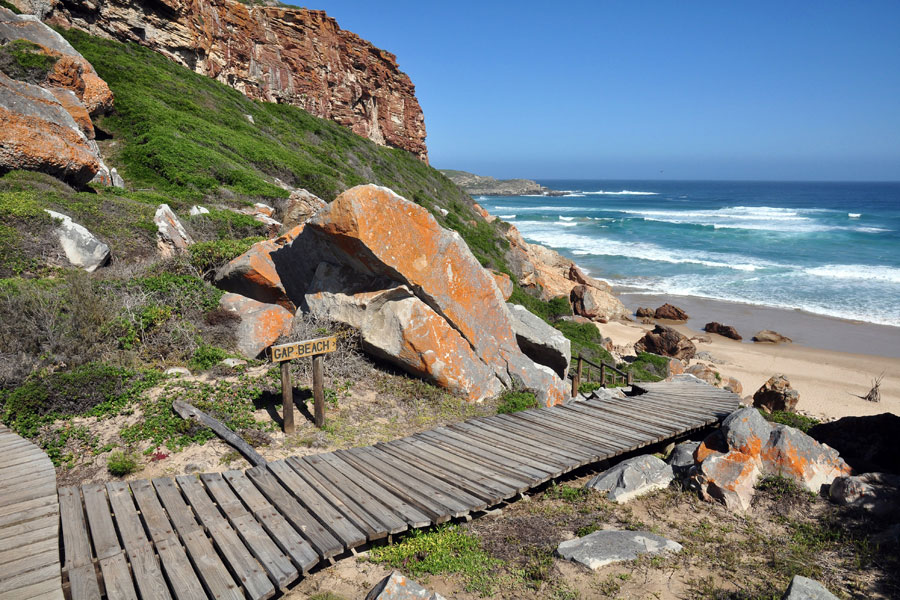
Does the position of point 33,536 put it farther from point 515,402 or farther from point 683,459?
point 683,459

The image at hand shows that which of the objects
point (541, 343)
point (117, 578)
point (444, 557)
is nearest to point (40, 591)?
point (117, 578)

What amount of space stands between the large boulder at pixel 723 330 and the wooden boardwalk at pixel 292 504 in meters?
18.4

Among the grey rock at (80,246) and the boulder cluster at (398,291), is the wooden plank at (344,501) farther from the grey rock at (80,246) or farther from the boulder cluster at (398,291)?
the grey rock at (80,246)

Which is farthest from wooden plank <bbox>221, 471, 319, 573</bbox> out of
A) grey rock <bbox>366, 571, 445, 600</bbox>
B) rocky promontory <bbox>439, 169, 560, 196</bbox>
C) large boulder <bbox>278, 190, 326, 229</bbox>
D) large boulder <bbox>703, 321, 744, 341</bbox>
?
rocky promontory <bbox>439, 169, 560, 196</bbox>

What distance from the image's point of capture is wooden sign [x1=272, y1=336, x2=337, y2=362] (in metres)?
6.80

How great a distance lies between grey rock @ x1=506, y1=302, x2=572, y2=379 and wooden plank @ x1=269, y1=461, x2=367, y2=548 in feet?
19.9

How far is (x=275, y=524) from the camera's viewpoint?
487cm

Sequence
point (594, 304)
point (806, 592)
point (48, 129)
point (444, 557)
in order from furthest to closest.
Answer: point (594, 304) < point (48, 129) < point (444, 557) < point (806, 592)

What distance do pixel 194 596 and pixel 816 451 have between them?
6.87 meters

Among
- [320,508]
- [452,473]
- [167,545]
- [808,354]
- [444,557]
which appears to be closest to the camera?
[167,545]

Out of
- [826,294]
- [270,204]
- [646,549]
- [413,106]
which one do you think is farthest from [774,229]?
[646,549]

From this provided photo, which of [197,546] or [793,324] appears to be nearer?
[197,546]

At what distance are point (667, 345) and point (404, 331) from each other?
15134 millimetres

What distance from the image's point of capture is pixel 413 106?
56406 millimetres
